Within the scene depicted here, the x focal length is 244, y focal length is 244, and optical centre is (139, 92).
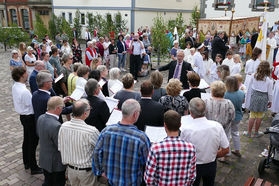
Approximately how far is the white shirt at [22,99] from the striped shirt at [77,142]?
156cm

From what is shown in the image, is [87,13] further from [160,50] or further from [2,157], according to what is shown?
[2,157]

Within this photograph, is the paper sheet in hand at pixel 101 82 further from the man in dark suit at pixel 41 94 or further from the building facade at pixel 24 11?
the building facade at pixel 24 11

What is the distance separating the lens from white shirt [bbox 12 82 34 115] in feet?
14.0

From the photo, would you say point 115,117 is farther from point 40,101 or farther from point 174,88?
point 40,101

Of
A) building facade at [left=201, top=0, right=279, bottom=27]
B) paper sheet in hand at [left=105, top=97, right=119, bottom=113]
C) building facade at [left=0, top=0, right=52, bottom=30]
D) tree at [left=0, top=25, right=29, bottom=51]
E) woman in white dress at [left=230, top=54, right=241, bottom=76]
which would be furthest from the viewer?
building facade at [left=0, top=0, right=52, bottom=30]

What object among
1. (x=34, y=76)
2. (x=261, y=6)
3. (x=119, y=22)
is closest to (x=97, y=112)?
(x=34, y=76)

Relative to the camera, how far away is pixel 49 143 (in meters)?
3.29

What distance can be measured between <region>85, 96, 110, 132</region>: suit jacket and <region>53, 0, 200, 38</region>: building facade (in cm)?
2241

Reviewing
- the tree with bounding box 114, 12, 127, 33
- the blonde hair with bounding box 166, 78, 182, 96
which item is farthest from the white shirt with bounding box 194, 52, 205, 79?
the tree with bounding box 114, 12, 127, 33

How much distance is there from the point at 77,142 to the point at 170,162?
1210mm

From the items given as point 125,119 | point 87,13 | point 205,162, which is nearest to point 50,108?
point 125,119

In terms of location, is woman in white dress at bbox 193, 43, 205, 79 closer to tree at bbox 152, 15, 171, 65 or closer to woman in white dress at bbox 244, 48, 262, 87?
woman in white dress at bbox 244, 48, 262, 87

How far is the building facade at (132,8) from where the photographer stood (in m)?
25.0

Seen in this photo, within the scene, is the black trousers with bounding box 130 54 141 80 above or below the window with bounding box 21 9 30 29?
below
